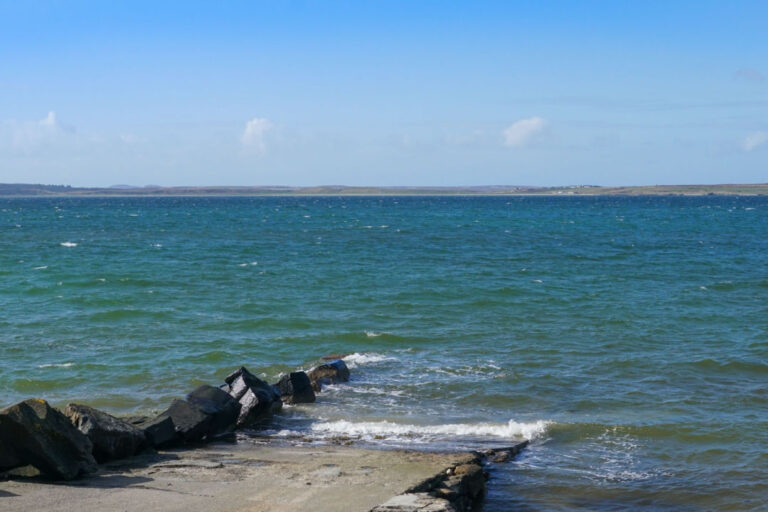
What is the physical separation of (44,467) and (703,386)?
52.5 feet

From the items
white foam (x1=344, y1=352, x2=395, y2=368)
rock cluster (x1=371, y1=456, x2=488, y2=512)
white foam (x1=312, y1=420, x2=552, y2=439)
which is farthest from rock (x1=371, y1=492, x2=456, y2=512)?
white foam (x1=344, y1=352, x2=395, y2=368)

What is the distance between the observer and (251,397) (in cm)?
1789

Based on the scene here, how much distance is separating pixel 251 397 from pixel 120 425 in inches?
140

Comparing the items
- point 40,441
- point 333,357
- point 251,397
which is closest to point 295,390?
point 251,397

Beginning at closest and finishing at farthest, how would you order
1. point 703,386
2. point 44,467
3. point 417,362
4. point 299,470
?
point 44,467 < point 299,470 < point 703,386 < point 417,362

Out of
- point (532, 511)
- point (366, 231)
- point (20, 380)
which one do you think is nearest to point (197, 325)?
point (20, 380)

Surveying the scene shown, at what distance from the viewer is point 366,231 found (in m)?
79.8

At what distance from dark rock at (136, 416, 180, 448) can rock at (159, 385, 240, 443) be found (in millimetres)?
137

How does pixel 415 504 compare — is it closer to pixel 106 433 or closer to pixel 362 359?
pixel 106 433

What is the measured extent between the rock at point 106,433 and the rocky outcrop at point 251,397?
303cm

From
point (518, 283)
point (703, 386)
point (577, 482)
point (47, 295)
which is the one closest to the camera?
point (577, 482)

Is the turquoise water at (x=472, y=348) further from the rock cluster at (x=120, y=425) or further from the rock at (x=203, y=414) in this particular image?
A: the rock at (x=203, y=414)

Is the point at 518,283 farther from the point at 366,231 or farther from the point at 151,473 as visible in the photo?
the point at 366,231

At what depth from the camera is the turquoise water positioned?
1656 cm
